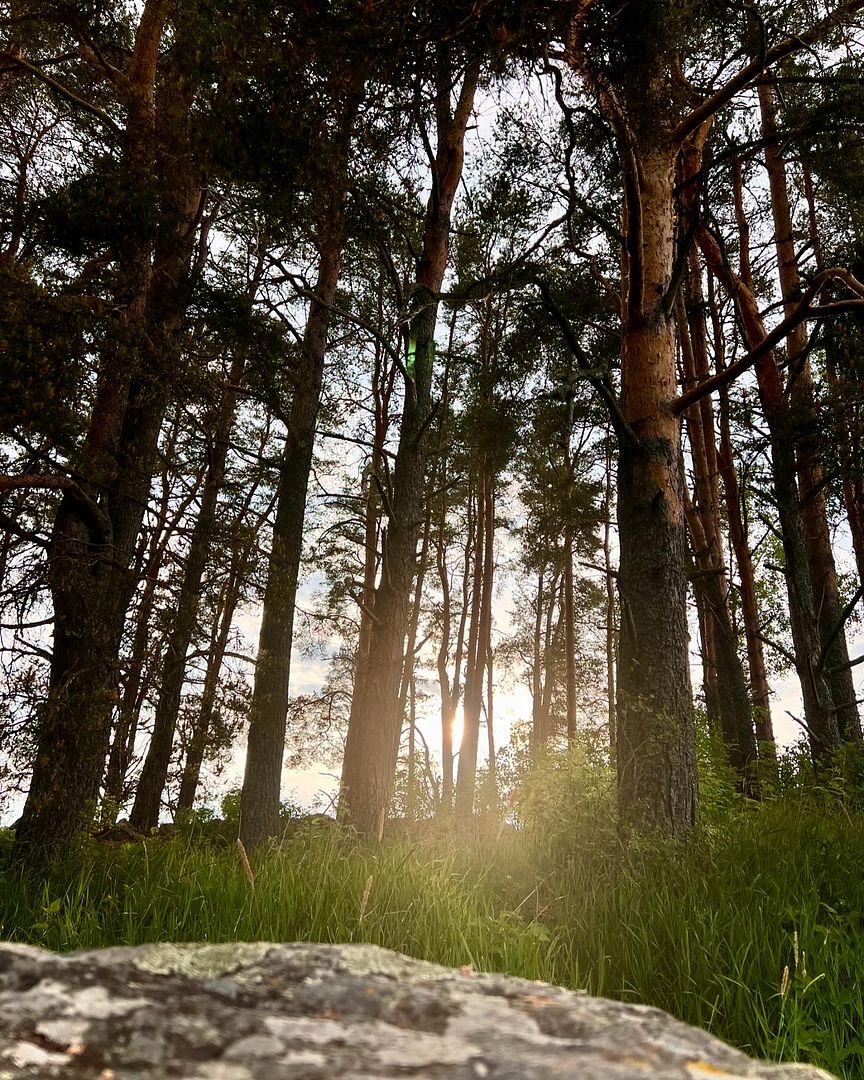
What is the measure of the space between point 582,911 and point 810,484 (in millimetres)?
8324

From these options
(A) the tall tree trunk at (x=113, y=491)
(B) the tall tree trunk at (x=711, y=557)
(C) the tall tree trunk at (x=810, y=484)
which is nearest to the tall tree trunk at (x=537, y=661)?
(B) the tall tree trunk at (x=711, y=557)

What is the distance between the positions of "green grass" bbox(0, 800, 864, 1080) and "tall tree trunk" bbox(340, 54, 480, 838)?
2.63m

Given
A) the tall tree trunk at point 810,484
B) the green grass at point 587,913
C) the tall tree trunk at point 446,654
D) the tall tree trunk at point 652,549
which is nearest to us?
the green grass at point 587,913

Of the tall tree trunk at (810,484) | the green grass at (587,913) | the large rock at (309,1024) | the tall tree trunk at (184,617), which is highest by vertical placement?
the tall tree trunk at (810,484)

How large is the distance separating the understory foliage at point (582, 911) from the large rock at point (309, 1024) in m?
1.76

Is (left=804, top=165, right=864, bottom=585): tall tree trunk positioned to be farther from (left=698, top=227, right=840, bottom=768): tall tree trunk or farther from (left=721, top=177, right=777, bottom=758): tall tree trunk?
(left=721, top=177, right=777, bottom=758): tall tree trunk

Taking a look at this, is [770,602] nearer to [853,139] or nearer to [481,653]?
[481,653]

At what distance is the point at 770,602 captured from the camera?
65.4 feet

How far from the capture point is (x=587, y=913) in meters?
4.02

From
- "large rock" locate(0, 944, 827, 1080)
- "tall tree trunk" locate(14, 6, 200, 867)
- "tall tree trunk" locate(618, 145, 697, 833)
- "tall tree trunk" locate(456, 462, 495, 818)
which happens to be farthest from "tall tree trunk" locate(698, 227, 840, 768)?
"large rock" locate(0, 944, 827, 1080)

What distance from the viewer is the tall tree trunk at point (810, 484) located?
9.17 meters

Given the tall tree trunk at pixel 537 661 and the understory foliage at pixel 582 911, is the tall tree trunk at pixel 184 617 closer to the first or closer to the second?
the understory foliage at pixel 582 911

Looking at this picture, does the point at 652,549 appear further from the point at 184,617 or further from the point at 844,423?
the point at 844,423

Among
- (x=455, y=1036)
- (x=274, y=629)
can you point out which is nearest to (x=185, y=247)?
(x=274, y=629)
